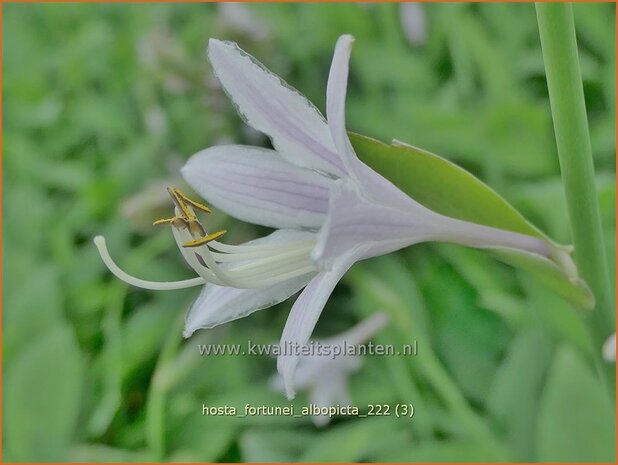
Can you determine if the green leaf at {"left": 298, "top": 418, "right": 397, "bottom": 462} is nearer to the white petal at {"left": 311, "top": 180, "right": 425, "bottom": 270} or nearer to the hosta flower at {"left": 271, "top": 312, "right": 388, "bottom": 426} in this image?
the hosta flower at {"left": 271, "top": 312, "right": 388, "bottom": 426}

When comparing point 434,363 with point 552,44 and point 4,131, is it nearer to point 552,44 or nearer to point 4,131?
point 552,44

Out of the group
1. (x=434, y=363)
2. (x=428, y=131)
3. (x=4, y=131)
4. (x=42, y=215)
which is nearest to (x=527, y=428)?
(x=434, y=363)

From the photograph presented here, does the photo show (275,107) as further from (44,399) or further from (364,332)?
(44,399)

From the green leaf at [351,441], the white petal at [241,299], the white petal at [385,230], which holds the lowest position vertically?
the green leaf at [351,441]

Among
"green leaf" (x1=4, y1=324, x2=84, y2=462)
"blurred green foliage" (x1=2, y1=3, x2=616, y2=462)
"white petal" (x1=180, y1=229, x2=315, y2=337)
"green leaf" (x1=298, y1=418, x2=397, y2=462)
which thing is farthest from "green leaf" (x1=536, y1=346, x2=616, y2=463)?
"green leaf" (x1=4, y1=324, x2=84, y2=462)

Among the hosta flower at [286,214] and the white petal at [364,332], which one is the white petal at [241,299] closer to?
the hosta flower at [286,214]

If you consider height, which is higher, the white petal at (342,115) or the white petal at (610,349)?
the white petal at (342,115)

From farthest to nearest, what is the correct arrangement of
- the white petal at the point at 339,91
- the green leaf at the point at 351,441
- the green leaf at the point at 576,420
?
the green leaf at the point at 351,441 → the green leaf at the point at 576,420 → the white petal at the point at 339,91

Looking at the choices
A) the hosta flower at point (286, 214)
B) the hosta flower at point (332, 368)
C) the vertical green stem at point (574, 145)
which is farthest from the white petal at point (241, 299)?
the hosta flower at point (332, 368)
